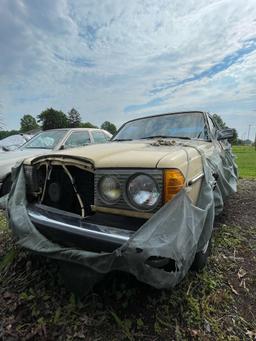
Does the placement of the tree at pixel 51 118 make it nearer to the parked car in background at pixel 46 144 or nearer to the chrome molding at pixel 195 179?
the parked car in background at pixel 46 144

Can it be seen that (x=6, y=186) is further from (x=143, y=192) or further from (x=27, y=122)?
(x=27, y=122)

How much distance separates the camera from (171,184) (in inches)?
68.9

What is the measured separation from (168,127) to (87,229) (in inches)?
80.0

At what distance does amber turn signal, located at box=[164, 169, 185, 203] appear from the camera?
1747mm

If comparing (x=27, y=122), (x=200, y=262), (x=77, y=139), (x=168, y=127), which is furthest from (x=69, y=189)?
(x=27, y=122)

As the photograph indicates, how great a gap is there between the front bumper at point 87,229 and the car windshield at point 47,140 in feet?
12.9

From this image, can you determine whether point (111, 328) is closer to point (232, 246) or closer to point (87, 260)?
point (87, 260)

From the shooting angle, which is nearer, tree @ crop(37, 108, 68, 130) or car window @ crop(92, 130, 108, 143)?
car window @ crop(92, 130, 108, 143)

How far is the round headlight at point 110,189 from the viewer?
191 cm

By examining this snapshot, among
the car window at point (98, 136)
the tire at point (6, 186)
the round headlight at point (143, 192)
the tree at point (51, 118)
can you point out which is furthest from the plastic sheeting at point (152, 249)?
the tree at point (51, 118)

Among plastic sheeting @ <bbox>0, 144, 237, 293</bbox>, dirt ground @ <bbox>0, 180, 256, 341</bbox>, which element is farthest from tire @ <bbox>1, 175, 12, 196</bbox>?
plastic sheeting @ <bbox>0, 144, 237, 293</bbox>

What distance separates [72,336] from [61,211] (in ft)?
3.02

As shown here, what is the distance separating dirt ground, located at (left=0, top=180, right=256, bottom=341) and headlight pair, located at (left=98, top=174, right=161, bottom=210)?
2.88ft

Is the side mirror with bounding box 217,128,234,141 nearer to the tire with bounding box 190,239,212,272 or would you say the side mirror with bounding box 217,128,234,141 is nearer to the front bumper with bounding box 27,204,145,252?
the tire with bounding box 190,239,212,272
